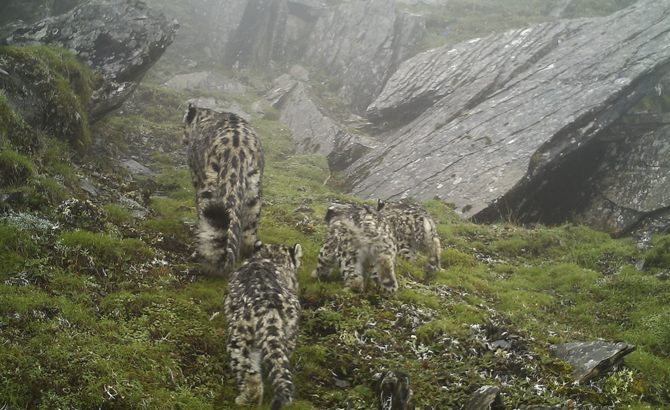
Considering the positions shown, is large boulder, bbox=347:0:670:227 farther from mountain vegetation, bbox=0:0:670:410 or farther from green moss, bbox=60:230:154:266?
green moss, bbox=60:230:154:266

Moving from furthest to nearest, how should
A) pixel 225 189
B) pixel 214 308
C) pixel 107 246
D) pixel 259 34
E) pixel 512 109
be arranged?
pixel 259 34 < pixel 512 109 < pixel 225 189 < pixel 107 246 < pixel 214 308

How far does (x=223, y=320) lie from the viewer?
28.8 feet

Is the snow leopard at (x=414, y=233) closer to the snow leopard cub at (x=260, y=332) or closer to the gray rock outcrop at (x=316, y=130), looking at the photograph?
the snow leopard cub at (x=260, y=332)

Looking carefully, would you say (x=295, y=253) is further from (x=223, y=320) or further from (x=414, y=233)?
(x=414, y=233)

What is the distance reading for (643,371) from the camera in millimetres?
8016

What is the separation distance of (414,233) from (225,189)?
5575 millimetres

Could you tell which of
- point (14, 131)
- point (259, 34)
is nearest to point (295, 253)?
point (14, 131)

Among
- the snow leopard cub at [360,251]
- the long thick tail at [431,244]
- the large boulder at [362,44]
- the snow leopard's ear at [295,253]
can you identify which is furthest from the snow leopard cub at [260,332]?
the large boulder at [362,44]

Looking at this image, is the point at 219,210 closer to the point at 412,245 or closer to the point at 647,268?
the point at 412,245

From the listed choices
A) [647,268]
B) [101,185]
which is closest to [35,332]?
[101,185]

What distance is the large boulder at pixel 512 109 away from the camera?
2062cm

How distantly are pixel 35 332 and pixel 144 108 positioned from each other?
20690 mm

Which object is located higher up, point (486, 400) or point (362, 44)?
point (362, 44)

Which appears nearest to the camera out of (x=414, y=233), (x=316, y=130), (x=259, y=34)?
(x=414, y=233)
